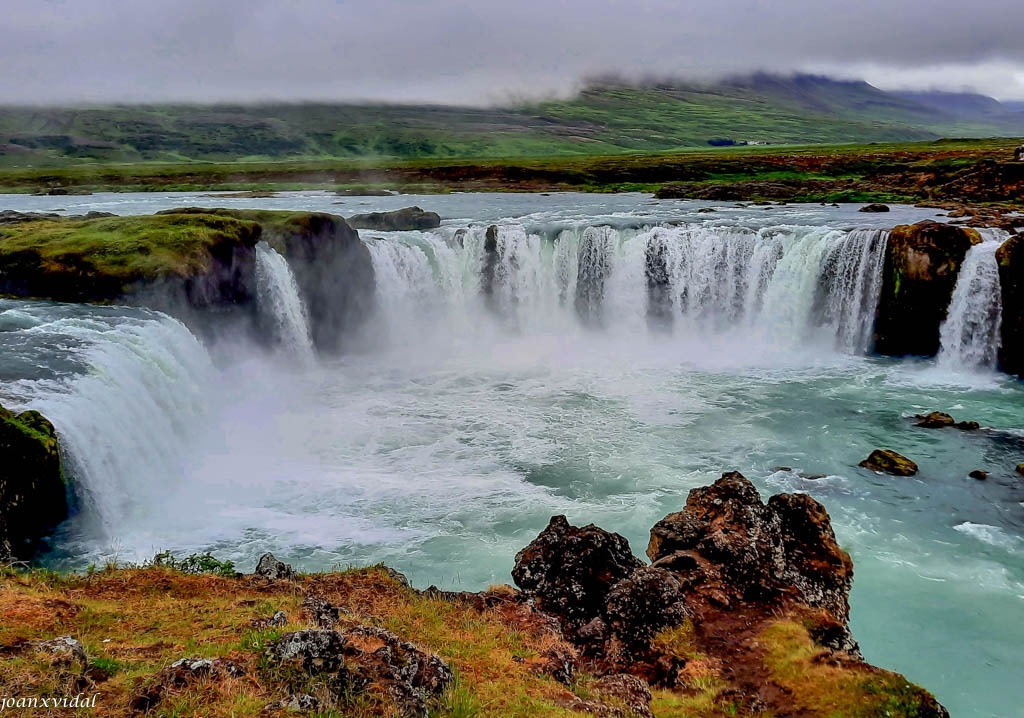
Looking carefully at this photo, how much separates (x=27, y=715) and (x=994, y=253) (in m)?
38.5

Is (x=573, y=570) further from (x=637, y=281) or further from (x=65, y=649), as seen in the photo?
(x=637, y=281)

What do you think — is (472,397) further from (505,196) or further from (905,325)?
(505,196)

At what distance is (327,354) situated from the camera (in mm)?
39094

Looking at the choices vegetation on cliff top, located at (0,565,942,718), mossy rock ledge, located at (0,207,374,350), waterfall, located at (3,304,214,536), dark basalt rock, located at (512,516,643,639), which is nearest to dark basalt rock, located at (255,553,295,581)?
vegetation on cliff top, located at (0,565,942,718)

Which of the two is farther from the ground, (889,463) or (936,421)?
(936,421)

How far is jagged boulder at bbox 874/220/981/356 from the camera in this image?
34.6 metres

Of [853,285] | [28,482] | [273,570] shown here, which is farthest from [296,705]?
[853,285]

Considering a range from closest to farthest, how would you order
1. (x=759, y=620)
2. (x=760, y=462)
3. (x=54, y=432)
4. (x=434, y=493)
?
1. (x=759, y=620)
2. (x=54, y=432)
3. (x=434, y=493)
4. (x=760, y=462)

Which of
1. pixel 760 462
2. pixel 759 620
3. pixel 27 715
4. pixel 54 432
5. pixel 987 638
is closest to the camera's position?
pixel 27 715

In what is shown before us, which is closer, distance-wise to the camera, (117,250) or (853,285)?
(117,250)

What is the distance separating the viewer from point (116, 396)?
69.2 feet

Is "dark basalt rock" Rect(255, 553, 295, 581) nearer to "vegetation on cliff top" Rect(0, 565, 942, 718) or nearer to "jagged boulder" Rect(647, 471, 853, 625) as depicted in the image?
"vegetation on cliff top" Rect(0, 565, 942, 718)

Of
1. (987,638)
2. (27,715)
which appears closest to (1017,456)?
(987,638)

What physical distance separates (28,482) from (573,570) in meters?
12.5
